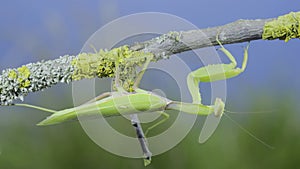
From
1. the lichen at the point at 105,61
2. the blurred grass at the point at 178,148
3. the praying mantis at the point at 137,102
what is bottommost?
the blurred grass at the point at 178,148

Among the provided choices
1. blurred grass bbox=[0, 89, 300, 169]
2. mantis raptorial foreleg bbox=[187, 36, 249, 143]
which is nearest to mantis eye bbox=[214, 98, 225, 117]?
mantis raptorial foreleg bbox=[187, 36, 249, 143]

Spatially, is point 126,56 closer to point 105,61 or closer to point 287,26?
point 105,61

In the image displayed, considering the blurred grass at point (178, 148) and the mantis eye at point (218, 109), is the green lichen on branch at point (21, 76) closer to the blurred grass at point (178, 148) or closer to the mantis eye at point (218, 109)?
the mantis eye at point (218, 109)

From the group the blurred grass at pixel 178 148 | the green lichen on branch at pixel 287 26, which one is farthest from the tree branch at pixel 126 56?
the blurred grass at pixel 178 148

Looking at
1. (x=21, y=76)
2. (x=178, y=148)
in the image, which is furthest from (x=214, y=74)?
(x=178, y=148)

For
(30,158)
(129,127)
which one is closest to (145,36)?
(129,127)

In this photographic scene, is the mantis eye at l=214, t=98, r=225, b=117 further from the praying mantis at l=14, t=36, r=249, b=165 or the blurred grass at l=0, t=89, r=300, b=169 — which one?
the blurred grass at l=0, t=89, r=300, b=169

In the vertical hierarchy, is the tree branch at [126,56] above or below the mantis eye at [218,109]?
above
